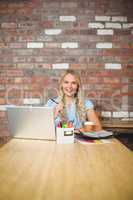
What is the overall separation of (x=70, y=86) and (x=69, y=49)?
92cm

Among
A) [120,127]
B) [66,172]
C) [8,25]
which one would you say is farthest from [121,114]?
[66,172]

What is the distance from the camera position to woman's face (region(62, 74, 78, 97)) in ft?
9.62

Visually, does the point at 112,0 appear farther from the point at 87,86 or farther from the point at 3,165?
the point at 3,165

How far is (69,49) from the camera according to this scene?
12.0 feet

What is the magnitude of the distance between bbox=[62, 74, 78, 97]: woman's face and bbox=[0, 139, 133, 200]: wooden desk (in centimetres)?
117

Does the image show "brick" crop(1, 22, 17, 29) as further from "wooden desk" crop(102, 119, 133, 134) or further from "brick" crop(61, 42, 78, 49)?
"wooden desk" crop(102, 119, 133, 134)

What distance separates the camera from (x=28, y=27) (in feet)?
12.0

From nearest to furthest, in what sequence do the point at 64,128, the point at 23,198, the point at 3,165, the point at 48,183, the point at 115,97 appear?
the point at 23,198 → the point at 48,183 → the point at 3,165 → the point at 64,128 → the point at 115,97

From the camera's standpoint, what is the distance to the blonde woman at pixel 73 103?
112 inches

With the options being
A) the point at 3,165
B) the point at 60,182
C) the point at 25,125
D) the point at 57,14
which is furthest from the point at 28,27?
the point at 60,182

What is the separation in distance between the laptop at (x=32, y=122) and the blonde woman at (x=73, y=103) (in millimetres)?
809

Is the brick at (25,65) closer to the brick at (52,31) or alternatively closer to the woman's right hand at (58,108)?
the brick at (52,31)

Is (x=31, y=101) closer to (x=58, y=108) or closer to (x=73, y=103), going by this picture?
(x=73, y=103)

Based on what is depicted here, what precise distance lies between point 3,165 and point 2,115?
2.45 meters
